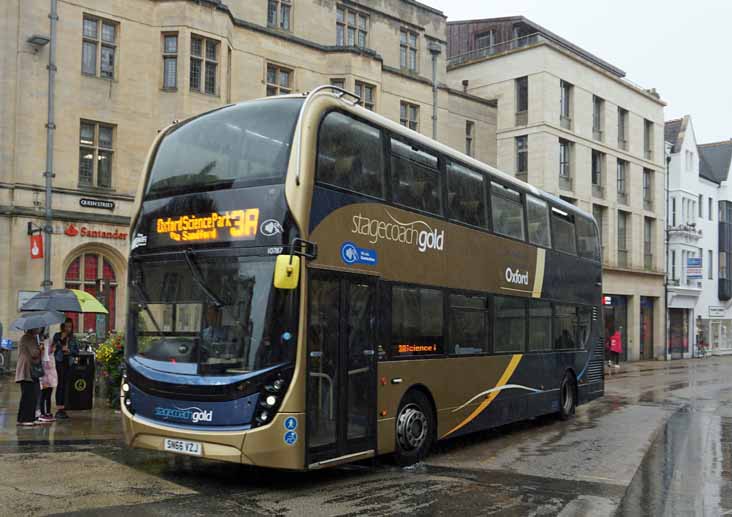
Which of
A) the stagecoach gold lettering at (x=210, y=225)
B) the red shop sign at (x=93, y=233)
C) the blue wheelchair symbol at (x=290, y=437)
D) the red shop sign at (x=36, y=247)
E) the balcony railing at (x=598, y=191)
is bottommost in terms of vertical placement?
the blue wheelchair symbol at (x=290, y=437)

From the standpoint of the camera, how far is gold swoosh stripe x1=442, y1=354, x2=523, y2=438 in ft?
37.6

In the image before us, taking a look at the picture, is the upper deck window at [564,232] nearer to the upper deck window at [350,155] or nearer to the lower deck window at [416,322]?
the lower deck window at [416,322]

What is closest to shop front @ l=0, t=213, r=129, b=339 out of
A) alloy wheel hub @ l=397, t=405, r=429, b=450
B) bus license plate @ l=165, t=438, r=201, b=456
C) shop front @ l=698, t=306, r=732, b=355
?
alloy wheel hub @ l=397, t=405, r=429, b=450

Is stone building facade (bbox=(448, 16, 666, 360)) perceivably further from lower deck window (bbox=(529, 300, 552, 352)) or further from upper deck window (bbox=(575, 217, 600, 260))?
lower deck window (bbox=(529, 300, 552, 352))

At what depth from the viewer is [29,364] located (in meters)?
11.8

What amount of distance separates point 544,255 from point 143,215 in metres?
8.04

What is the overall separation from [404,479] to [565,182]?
32456 mm

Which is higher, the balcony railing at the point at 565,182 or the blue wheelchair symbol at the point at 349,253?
the balcony railing at the point at 565,182

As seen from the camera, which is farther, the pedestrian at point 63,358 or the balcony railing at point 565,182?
the balcony railing at point 565,182

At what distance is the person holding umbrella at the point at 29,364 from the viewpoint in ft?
38.6

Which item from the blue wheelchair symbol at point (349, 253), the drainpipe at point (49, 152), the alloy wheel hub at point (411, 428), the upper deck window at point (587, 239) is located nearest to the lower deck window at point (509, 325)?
the alloy wheel hub at point (411, 428)

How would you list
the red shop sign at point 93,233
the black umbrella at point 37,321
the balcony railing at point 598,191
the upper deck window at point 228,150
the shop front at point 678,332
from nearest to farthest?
1. the upper deck window at point 228,150
2. the black umbrella at point 37,321
3. the red shop sign at point 93,233
4. the balcony railing at point 598,191
5. the shop front at point 678,332

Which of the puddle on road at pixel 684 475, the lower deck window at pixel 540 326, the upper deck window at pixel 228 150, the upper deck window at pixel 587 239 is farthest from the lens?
the upper deck window at pixel 587 239

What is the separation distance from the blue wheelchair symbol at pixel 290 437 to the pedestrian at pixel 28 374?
19.4ft
